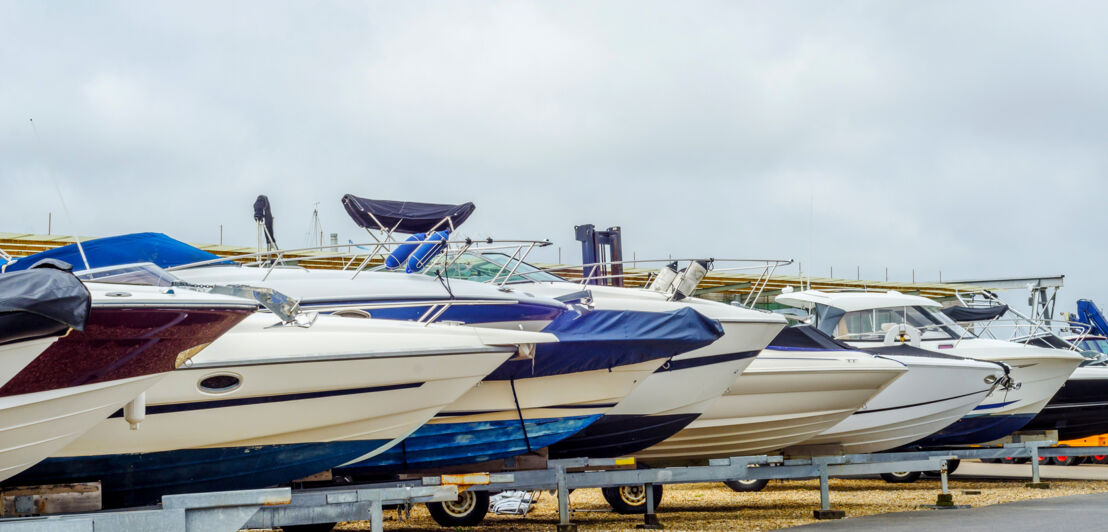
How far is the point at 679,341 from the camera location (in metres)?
8.66

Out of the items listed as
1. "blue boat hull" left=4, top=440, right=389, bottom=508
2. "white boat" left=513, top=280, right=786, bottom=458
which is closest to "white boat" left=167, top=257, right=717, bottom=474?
"white boat" left=513, top=280, right=786, bottom=458

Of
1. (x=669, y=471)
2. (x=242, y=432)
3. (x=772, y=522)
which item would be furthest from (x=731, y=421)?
(x=242, y=432)

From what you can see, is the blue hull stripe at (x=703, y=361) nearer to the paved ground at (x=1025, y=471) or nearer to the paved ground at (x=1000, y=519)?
the paved ground at (x=1000, y=519)

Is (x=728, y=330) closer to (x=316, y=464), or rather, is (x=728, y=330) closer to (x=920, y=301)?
(x=316, y=464)

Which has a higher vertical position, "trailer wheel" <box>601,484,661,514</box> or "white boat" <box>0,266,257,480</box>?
"white boat" <box>0,266,257,480</box>

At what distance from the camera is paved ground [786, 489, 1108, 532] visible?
8.92m

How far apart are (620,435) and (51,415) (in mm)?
5524

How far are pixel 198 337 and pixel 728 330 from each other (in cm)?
530

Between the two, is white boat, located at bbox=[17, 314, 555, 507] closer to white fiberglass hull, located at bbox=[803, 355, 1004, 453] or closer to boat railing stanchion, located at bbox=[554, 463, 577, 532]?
boat railing stanchion, located at bbox=[554, 463, 577, 532]

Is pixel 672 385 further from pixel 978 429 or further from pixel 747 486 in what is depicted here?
pixel 978 429

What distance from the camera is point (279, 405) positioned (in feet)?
22.2

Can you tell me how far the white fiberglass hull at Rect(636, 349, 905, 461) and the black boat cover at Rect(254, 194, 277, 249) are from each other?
14.0 ft

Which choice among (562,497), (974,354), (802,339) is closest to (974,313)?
(974,354)

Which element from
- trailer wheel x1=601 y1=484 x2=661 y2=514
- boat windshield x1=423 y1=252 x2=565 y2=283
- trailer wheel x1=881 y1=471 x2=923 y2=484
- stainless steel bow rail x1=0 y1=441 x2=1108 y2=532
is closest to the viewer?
stainless steel bow rail x1=0 y1=441 x2=1108 y2=532
